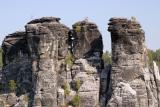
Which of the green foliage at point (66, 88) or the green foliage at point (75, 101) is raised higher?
the green foliage at point (66, 88)

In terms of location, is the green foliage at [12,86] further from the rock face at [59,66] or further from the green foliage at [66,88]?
the green foliage at [66,88]

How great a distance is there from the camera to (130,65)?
32375mm

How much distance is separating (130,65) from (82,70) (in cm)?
329

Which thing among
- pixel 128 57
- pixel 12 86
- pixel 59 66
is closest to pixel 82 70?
pixel 59 66

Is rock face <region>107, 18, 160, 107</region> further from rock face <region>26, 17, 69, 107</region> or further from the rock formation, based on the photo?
rock face <region>26, 17, 69, 107</region>

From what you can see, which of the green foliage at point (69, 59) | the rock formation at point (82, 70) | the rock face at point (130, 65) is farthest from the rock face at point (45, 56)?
the rock face at point (130, 65)

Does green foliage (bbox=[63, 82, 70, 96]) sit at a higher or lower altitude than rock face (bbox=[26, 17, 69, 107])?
lower

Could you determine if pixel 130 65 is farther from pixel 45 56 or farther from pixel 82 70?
pixel 45 56

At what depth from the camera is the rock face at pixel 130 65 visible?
32.0 m

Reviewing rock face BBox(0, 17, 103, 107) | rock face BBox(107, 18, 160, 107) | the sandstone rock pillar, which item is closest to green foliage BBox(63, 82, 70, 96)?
rock face BBox(0, 17, 103, 107)


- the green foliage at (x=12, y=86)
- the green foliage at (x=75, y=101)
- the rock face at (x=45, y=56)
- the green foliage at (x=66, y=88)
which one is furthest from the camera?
the green foliage at (x=12, y=86)

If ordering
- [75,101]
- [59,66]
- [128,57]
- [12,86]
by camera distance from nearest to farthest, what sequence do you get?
[128,57]
[75,101]
[59,66]
[12,86]

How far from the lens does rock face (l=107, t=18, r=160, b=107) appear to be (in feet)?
105

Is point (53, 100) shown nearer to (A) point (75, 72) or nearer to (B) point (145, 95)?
(A) point (75, 72)
